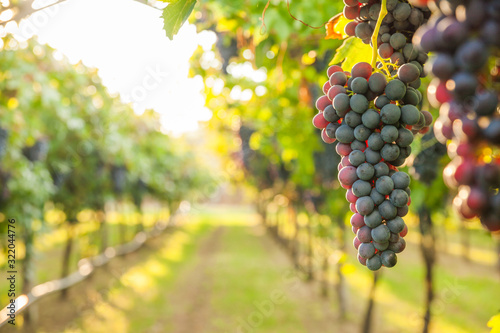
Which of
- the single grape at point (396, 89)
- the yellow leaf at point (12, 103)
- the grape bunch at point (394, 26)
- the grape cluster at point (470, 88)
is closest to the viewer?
the grape cluster at point (470, 88)

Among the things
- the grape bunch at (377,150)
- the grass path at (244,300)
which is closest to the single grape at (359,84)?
the grape bunch at (377,150)

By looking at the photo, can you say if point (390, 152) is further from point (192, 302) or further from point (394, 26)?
point (192, 302)

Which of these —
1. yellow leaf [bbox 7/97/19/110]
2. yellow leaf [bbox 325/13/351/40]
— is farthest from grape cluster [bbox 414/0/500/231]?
yellow leaf [bbox 7/97/19/110]

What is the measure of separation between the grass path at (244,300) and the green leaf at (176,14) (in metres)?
5.93

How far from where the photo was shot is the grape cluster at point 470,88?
50cm

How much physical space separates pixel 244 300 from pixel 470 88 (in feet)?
31.3

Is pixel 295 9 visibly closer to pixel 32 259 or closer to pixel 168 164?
pixel 32 259

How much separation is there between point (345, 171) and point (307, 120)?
3.49 metres

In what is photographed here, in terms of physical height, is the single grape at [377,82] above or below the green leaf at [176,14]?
below

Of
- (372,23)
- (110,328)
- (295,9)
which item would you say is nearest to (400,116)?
(372,23)

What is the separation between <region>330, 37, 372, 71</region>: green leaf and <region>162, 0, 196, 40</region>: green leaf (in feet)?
1.49

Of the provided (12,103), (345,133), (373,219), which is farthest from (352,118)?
(12,103)

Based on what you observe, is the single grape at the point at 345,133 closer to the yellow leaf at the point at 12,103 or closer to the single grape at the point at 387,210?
the single grape at the point at 387,210

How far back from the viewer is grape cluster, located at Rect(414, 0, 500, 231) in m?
0.50
